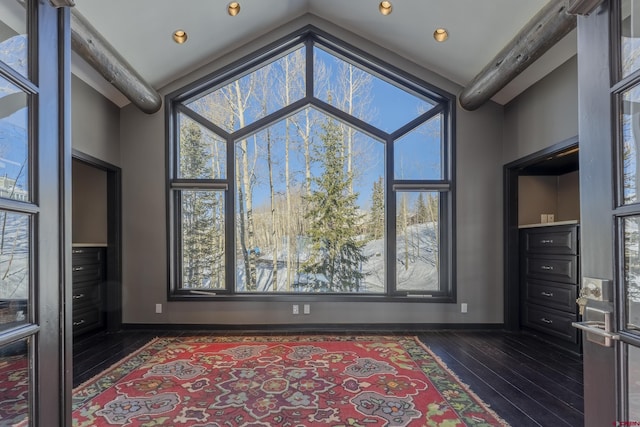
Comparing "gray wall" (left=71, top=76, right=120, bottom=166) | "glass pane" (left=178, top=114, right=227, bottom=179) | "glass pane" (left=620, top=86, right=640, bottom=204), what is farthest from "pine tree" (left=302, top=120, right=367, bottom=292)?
"glass pane" (left=620, top=86, right=640, bottom=204)

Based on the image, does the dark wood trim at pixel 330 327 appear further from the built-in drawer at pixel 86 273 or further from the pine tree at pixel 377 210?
the pine tree at pixel 377 210

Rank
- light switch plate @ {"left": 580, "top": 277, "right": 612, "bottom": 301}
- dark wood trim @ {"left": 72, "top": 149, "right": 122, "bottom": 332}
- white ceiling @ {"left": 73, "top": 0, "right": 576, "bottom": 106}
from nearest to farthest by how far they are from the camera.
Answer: light switch plate @ {"left": 580, "top": 277, "right": 612, "bottom": 301}, white ceiling @ {"left": 73, "top": 0, "right": 576, "bottom": 106}, dark wood trim @ {"left": 72, "top": 149, "right": 122, "bottom": 332}

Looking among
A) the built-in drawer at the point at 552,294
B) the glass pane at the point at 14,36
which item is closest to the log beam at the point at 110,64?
the glass pane at the point at 14,36

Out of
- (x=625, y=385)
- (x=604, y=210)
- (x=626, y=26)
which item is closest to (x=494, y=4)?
(x=626, y=26)

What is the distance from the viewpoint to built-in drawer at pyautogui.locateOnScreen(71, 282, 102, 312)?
3.88 metres

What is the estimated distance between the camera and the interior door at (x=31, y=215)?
91 cm

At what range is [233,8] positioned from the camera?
372 cm

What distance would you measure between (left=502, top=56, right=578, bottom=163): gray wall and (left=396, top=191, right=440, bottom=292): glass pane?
3.61 ft

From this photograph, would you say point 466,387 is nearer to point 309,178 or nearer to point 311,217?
point 311,217

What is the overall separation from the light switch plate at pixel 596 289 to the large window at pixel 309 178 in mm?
3415

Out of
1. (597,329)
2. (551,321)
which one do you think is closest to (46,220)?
(597,329)

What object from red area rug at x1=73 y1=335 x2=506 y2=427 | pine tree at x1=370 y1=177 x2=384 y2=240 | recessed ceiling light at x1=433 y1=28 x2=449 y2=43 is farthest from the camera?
pine tree at x1=370 y1=177 x2=384 y2=240

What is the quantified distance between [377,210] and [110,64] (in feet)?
10.7

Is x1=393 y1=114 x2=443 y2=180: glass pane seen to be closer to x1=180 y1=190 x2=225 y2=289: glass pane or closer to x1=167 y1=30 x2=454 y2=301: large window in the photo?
x1=167 y1=30 x2=454 y2=301: large window
